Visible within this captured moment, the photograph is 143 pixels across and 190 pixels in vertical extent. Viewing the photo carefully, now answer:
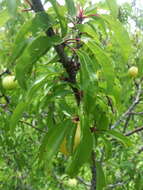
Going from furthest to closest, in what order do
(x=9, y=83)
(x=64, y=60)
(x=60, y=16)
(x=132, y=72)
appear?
(x=132, y=72) < (x=9, y=83) < (x=64, y=60) < (x=60, y=16)

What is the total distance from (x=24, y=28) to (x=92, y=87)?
252 millimetres

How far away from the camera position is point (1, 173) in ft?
9.23

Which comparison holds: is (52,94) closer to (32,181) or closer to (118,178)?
(118,178)

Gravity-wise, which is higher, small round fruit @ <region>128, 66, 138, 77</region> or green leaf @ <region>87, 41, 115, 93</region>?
green leaf @ <region>87, 41, 115, 93</region>

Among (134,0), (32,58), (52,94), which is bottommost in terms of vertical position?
(134,0)

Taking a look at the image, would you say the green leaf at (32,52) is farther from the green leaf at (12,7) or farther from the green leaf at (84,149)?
the green leaf at (84,149)

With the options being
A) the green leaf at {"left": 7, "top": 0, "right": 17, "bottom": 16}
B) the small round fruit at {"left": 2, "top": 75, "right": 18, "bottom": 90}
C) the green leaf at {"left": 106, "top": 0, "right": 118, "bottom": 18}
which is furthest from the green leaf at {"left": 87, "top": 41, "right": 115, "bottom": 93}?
the small round fruit at {"left": 2, "top": 75, "right": 18, "bottom": 90}

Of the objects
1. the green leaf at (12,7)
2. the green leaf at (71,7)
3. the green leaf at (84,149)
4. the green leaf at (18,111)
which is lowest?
the green leaf at (84,149)

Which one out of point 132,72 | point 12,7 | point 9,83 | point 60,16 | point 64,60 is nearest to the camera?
point 12,7

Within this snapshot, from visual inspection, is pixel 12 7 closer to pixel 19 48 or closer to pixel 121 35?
pixel 19 48

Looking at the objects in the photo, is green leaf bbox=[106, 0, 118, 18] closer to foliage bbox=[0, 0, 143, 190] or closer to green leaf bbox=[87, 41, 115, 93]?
foliage bbox=[0, 0, 143, 190]

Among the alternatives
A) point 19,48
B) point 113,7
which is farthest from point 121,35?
point 19,48

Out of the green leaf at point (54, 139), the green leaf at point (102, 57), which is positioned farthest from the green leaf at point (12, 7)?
the green leaf at point (54, 139)

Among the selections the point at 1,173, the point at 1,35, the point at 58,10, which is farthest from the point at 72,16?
the point at 1,173
